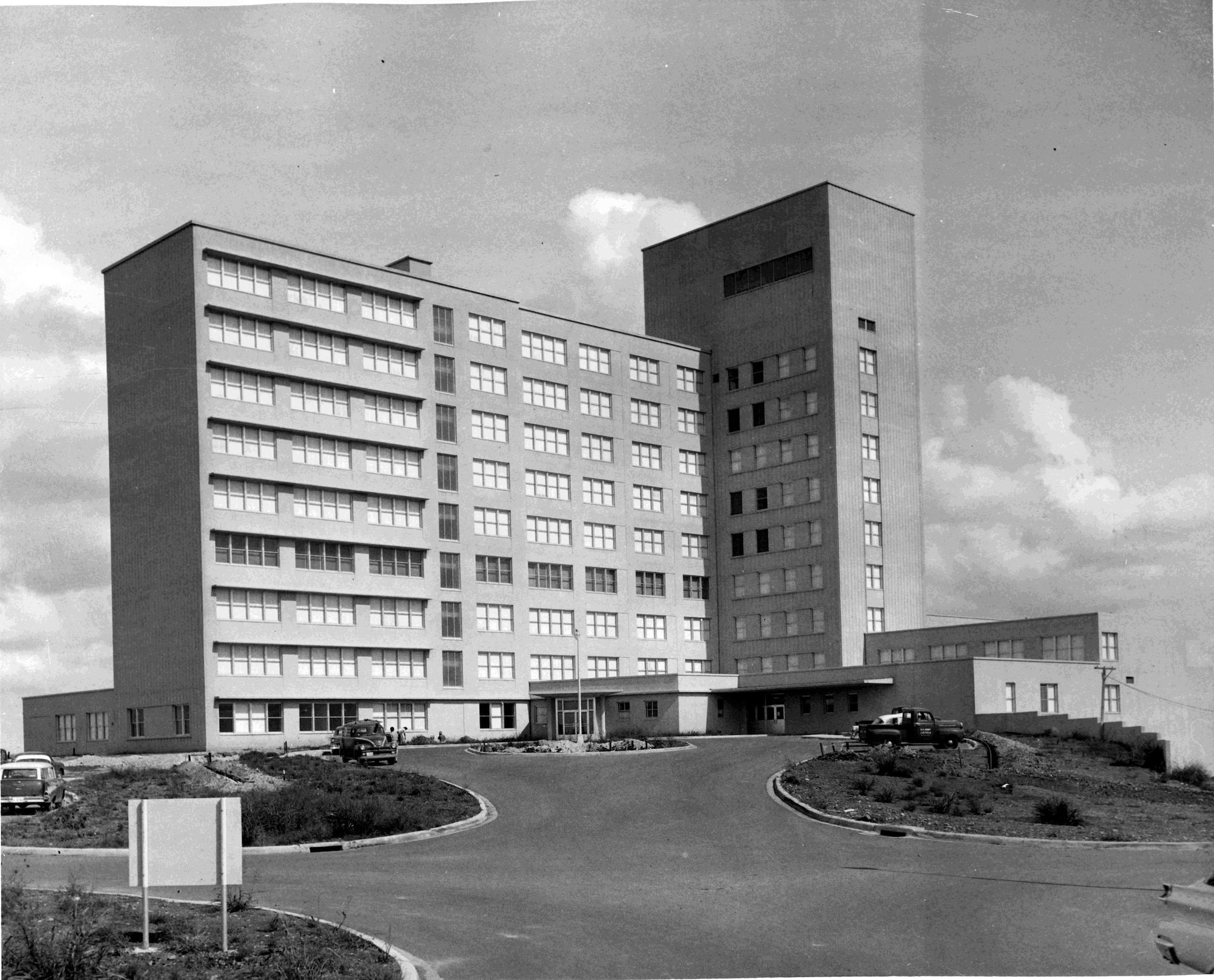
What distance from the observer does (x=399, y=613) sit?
263 feet

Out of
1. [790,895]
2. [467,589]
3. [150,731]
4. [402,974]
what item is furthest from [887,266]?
[402,974]

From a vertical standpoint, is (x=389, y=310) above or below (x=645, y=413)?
above

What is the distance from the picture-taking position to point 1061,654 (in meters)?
77.2

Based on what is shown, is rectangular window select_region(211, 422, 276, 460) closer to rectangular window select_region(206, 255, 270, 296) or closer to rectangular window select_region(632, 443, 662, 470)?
rectangular window select_region(206, 255, 270, 296)

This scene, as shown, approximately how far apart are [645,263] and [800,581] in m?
27.4

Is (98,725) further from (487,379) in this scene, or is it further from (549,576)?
(487,379)

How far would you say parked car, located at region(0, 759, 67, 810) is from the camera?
37844mm

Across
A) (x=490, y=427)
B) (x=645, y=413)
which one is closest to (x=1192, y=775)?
(x=490, y=427)

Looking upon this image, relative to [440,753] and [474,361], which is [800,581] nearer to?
[474,361]

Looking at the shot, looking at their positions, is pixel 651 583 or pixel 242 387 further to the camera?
pixel 651 583

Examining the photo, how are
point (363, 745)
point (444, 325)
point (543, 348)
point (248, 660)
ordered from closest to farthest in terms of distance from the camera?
point (363, 745)
point (248, 660)
point (444, 325)
point (543, 348)

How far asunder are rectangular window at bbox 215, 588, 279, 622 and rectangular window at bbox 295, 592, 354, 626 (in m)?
1.42

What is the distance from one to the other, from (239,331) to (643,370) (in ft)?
96.0

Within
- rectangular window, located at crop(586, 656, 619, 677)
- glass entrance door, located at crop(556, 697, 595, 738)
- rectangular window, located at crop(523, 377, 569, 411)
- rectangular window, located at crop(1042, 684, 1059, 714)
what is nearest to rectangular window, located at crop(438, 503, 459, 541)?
rectangular window, located at crop(523, 377, 569, 411)
